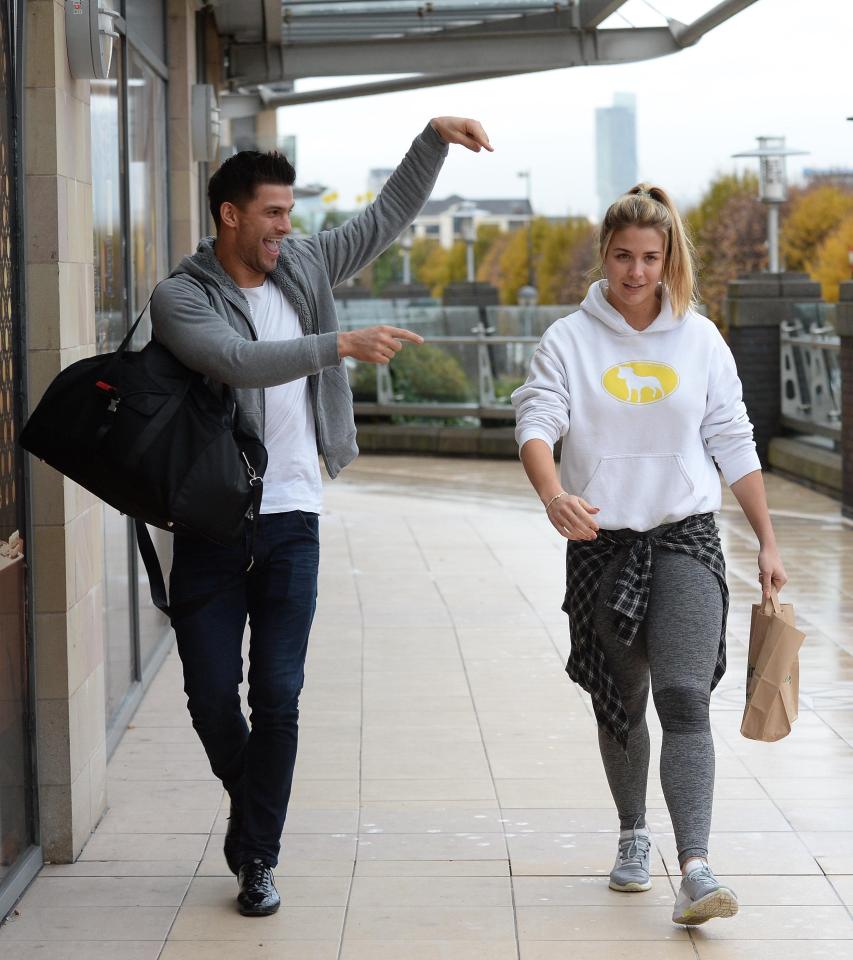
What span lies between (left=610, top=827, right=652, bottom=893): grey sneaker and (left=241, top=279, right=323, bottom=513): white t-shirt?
1.16 metres

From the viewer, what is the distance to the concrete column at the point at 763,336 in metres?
15.9

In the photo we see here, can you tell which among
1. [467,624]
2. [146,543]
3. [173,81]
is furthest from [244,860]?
[173,81]

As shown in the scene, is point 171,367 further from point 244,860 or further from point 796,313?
point 796,313

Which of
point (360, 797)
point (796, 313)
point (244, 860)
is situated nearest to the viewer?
point (244, 860)

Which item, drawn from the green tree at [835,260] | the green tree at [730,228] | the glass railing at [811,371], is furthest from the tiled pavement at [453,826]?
the green tree at [730,228]

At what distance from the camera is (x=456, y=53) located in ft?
37.4

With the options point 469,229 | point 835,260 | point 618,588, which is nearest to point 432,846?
point 618,588

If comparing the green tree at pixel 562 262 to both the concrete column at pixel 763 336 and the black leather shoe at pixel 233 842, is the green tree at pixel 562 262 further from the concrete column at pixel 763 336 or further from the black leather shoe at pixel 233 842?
the black leather shoe at pixel 233 842

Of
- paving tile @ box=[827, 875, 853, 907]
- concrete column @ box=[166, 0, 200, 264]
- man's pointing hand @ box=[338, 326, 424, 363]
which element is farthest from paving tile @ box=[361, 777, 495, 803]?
concrete column @ box=[166, 0, 200, 264]

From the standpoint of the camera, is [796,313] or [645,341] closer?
[645,341]

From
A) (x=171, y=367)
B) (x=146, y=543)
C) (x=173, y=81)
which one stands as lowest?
(x=146, y=543)

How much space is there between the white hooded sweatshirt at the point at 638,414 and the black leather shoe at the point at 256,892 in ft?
3.91

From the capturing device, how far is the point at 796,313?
52.3 ft

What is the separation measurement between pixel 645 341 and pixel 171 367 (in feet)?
3.68
